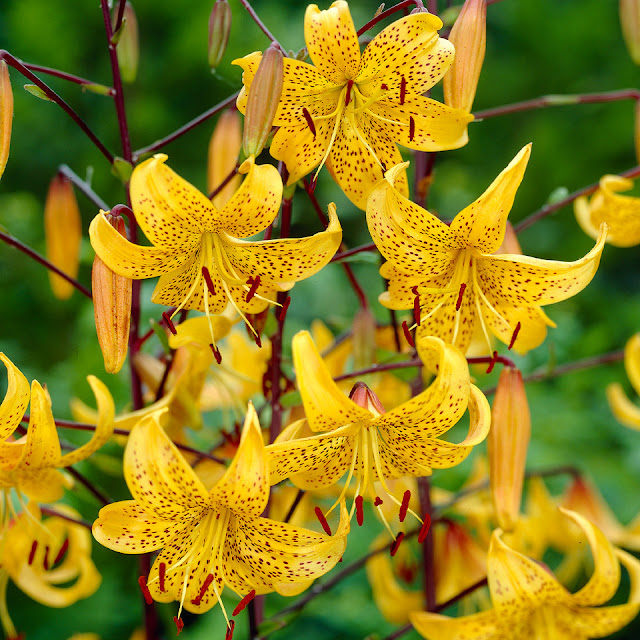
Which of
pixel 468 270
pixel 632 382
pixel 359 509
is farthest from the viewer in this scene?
pixel 632 382

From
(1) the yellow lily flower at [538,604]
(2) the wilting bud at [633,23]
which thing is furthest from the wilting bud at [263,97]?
(2) the wilting bud at [633,23]

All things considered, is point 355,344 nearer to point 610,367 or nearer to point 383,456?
point 383,456

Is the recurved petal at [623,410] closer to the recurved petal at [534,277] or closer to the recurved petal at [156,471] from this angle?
the recurved petal at [534,277]

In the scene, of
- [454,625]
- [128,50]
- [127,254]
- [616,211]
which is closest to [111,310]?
[127,254]

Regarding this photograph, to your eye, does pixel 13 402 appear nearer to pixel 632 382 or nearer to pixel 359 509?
pixel 359 509

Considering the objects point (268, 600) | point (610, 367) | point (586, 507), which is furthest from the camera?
point (610, 367)

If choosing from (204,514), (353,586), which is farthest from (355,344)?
(353,586)

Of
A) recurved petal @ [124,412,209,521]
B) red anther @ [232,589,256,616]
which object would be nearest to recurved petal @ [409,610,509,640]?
red anther @ [232,589,256,616]

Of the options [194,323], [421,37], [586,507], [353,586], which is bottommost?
[353,586]
